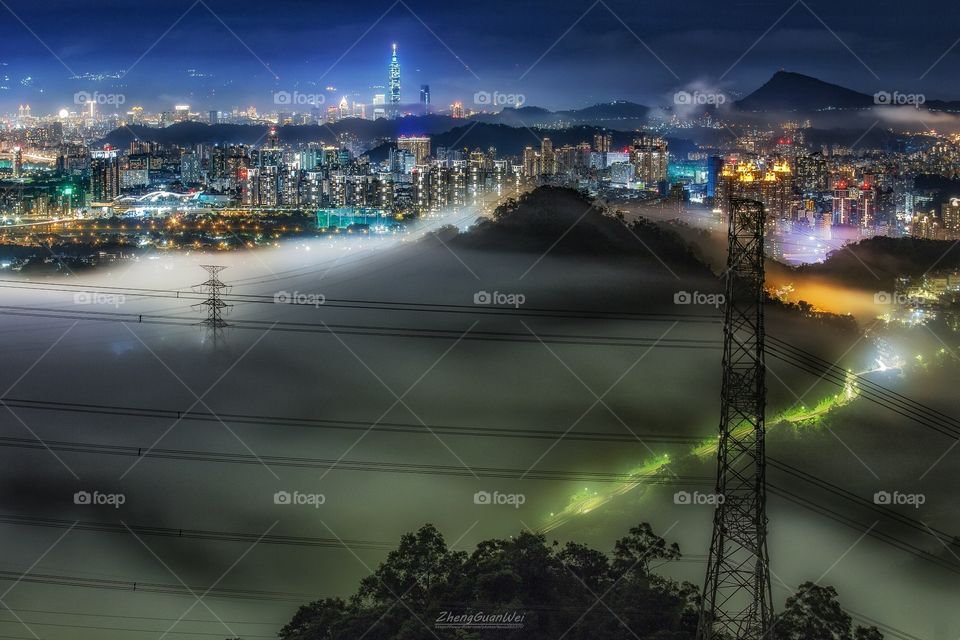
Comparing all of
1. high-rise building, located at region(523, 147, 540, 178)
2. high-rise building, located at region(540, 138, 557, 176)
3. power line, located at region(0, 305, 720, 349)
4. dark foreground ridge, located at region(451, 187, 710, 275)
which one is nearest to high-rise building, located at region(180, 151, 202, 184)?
high-rise building, located at region(523, 147, 540, 178)

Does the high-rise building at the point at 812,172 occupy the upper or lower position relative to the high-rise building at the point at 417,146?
lower

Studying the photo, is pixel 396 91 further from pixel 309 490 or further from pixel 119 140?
pixel 309 490

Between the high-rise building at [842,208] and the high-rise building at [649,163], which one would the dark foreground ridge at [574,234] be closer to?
the high-rise building at [842,208]

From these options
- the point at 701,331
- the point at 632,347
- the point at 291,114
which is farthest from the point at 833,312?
the point at 291,114

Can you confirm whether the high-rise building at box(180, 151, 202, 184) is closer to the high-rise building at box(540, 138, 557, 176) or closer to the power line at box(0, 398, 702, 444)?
the high-rise building at box(540, 138, 557, 176)

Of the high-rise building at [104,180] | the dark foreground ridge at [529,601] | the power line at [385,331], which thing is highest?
the high-rise building at [104,180]

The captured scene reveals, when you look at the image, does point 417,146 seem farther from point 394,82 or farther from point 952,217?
point 952,217

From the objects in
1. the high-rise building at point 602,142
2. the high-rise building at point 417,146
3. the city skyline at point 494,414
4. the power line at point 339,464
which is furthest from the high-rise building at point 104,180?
the power line at point 339,464

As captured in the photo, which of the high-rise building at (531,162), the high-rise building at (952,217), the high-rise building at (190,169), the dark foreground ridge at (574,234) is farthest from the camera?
the high-rise building at (190,169)
